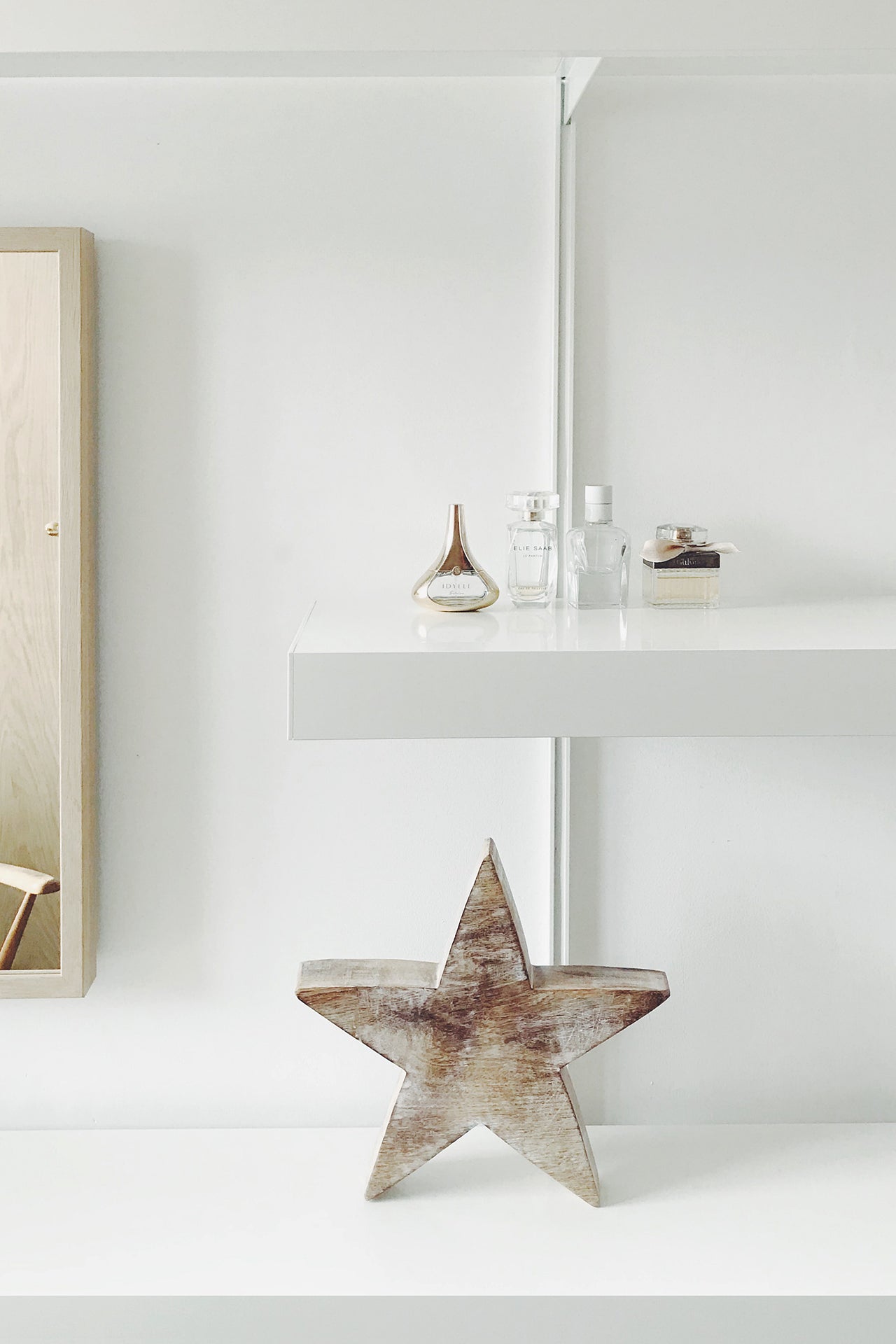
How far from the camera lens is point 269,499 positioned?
102 centimetres

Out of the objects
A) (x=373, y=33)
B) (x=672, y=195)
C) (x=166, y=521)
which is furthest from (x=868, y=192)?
(x=166, y=521)

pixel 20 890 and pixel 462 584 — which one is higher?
pixel 462 584

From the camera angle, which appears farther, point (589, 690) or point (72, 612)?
point (72, 612)

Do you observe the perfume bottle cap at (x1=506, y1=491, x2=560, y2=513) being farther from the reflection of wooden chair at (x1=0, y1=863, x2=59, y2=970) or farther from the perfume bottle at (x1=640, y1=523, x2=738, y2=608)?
the reflection of wooden chair at (x1=0, y1=863, x2=59, y2=970)

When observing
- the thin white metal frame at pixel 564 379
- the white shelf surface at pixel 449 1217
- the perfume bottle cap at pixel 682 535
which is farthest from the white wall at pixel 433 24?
the white shelf surface at pixel 449 1217

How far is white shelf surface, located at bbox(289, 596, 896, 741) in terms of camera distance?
2.51 ft

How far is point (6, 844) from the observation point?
1.00 meters

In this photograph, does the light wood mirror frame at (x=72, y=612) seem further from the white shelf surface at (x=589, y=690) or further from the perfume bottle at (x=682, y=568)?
the perfume bottle at (x=682, y=568)

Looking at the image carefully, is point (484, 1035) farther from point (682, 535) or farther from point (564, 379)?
point (564, 379)

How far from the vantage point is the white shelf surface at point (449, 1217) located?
837mm

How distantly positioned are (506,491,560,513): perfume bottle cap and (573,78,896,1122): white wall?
13cm

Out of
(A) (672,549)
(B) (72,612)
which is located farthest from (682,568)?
(B) (72,612)

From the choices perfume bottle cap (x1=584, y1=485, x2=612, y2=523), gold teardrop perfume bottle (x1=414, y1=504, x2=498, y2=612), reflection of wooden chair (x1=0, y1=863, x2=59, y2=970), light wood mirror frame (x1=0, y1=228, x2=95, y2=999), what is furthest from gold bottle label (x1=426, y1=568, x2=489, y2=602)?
reflection of wooden chair (x1=0, y1=863, x2=59, y2=970)

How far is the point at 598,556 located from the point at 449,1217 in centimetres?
54
